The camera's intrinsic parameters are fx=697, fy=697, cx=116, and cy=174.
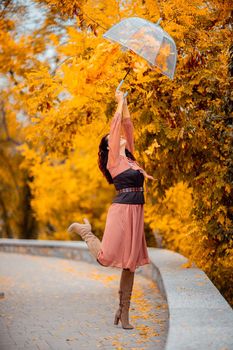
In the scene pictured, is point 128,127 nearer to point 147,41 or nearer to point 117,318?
point 147,41

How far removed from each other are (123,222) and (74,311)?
1819 millimetres

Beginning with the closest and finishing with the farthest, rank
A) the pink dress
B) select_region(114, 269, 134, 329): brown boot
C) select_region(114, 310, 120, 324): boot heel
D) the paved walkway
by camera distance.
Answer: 1. the paved walkway
2. the pink dress
3. select_region(114, 269, 134, 329): brown boot
4. select_region(114, 310, 120, 324): boot heel

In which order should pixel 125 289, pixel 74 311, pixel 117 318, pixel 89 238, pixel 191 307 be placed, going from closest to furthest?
1. pixel 191 307
2. pixel 125 289
3. pixel 89 238
4. pixel 117 318
5. pixel 74 311

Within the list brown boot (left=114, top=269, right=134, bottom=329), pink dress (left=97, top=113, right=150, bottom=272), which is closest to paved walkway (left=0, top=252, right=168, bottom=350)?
brown boot (left=114, top=269, right=134, bottom=329)

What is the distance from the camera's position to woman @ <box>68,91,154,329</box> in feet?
21.0

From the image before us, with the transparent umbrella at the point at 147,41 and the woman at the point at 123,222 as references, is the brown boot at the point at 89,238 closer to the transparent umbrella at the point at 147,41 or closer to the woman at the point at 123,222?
the woman at the point at 123,222

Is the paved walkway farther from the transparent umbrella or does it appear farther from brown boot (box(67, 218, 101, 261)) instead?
the transparent umbrella

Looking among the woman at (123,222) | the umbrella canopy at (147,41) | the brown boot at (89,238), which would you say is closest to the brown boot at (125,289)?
the woman at (123,222)

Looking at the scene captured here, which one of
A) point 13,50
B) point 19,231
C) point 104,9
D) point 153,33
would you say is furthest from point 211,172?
point 19,231

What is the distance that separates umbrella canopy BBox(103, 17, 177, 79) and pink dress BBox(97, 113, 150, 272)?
2.54 ft

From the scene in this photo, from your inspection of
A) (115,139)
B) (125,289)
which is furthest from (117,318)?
(115,139)

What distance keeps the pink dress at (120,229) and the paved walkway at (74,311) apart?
70 centimetres

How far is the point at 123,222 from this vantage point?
6445 mm

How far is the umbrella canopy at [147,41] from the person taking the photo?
6801 millimetres
